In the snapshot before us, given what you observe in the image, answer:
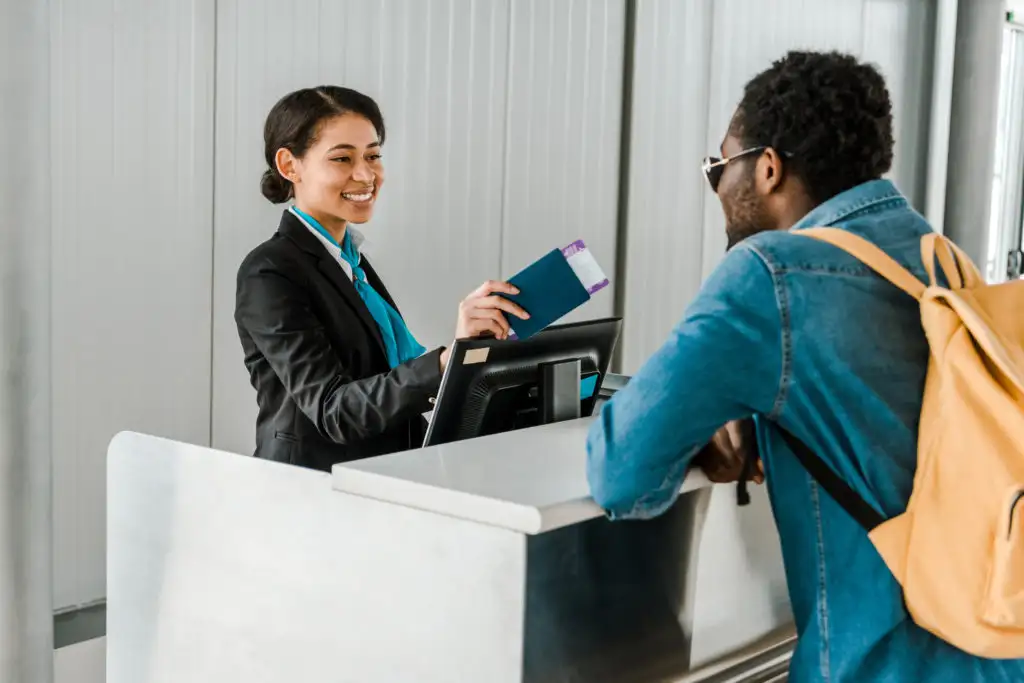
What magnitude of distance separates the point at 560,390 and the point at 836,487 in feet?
2.27

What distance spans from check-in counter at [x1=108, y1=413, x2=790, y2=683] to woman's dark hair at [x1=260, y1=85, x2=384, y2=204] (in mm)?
869

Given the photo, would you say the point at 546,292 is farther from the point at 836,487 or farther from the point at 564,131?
the point at 564,131

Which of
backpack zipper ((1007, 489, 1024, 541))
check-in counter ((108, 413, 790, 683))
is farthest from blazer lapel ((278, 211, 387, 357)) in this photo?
backpack zipper ((1007, 489, 1024, 541))

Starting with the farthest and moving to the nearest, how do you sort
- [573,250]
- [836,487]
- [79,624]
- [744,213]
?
[79,624] < [573,250] < [744,213] < [836,487]

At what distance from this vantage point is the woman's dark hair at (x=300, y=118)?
2.47m

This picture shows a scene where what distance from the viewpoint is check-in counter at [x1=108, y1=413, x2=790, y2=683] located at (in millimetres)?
1354

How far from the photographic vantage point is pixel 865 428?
130 centimetres

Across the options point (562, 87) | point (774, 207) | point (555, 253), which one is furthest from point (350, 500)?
point (562, 87)

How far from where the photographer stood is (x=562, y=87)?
14.5ft

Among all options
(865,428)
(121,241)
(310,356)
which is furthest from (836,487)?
(121,241)

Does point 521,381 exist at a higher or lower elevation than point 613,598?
higher

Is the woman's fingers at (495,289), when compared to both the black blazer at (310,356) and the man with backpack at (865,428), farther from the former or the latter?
the man with backpack at (865,428)

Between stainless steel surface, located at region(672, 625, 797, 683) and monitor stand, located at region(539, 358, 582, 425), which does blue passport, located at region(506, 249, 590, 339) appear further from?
stainless steel surface, located at region(672, 625, 797, 683)

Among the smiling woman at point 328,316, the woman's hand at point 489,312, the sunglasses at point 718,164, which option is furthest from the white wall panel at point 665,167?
the sunglasses at point 718,164
